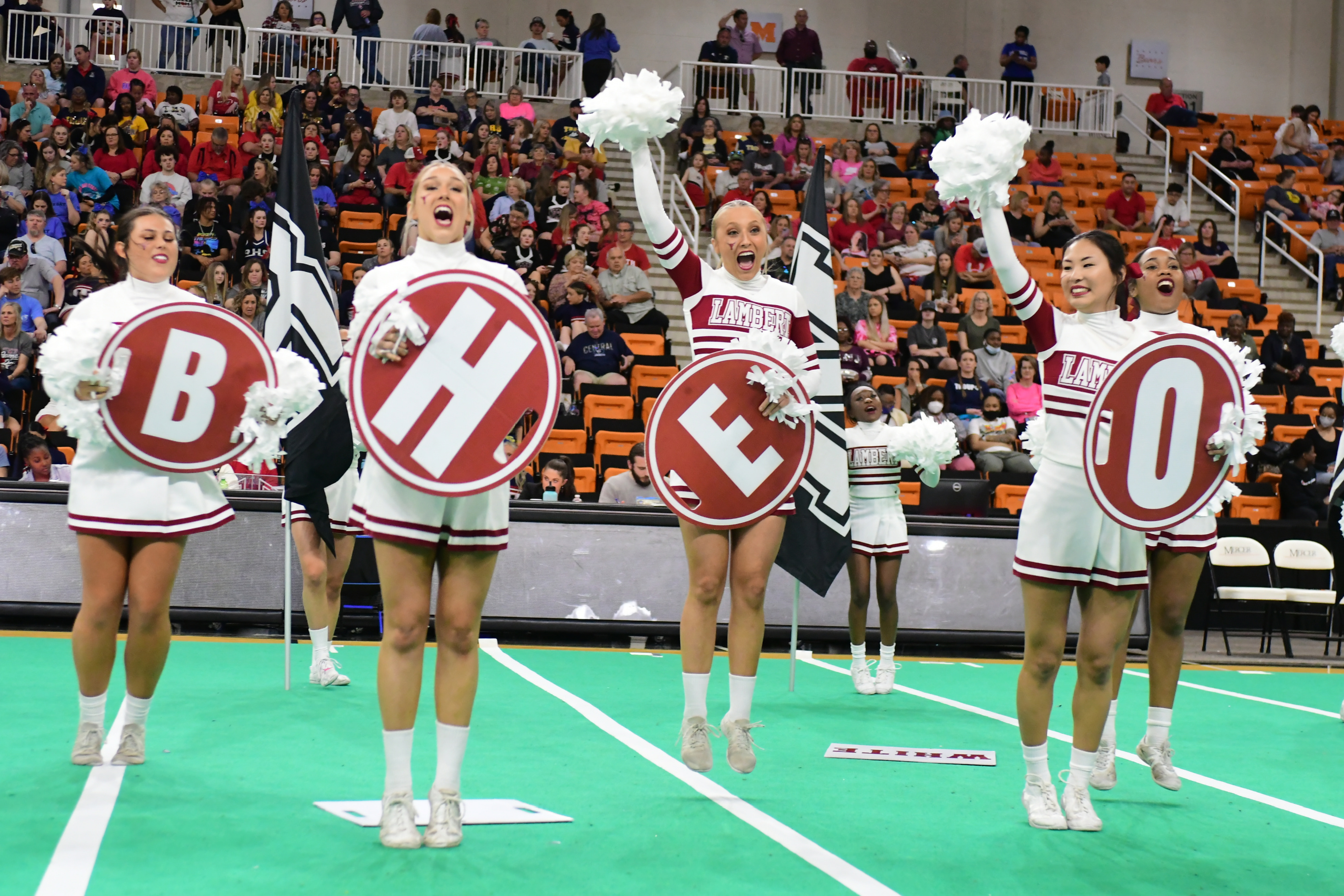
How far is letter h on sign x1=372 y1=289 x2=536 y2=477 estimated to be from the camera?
156 inches

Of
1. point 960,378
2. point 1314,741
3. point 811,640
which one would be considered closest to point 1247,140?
point 960,378

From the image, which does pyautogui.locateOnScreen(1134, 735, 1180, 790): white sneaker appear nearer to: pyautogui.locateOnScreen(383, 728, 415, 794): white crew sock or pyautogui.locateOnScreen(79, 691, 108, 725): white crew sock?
pyautogui.locateOnScreen(383, 728, 415, 794): white crew sock

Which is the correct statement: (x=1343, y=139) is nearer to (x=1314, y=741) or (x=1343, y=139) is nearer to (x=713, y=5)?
(x=713, y=5)

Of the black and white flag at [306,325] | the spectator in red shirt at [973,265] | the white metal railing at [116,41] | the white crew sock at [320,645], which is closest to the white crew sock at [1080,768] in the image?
the black and white flag at [306,325]

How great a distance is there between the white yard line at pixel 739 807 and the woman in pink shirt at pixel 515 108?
41.9 feet

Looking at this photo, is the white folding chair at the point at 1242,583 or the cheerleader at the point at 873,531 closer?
the cheerleader at the point at 873,531

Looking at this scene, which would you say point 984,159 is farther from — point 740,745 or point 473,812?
point 473,812

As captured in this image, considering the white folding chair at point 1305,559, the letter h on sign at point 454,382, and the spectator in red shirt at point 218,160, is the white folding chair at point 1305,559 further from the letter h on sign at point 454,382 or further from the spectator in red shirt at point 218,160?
the spectator in red shirt at point 218,160

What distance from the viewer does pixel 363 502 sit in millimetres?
4043

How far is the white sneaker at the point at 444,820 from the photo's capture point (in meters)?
3.98

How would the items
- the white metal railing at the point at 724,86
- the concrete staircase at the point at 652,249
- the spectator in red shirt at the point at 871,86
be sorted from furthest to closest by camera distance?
the spectator in red shirt at the point at 871,86 → the white metal railing at the point at 724,86 → the concrete staircase at the point at 652,249

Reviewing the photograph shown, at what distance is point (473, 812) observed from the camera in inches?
176

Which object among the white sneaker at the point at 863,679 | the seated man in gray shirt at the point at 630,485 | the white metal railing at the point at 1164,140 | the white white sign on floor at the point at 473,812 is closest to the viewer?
the white white sign on floor at the point at 473,812

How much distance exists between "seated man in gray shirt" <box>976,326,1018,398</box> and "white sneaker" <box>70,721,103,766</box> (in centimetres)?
1148
